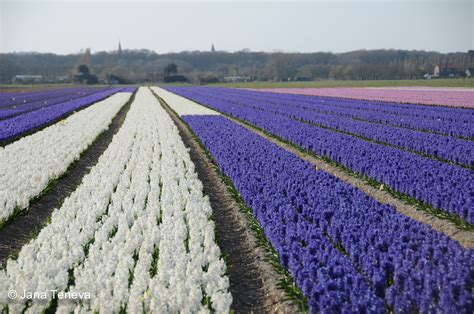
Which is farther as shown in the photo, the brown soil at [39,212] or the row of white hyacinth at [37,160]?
the row of white hyacinth at [37,160]

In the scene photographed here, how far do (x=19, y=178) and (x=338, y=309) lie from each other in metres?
8.84

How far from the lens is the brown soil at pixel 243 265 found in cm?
557

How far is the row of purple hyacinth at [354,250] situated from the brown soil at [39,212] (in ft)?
13.3

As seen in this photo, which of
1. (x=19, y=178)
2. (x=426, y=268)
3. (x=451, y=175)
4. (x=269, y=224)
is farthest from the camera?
(x=19, y=178)

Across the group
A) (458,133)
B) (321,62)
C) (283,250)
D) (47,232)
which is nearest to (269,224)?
(283,250)

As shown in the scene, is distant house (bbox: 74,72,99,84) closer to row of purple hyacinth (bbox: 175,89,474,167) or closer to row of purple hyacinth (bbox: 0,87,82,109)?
row of purple hyacinth (bbox: 0,87,82,109)

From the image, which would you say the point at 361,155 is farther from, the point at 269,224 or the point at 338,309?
the point at 338,309

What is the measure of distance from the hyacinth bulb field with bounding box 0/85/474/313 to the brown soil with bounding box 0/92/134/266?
0.15 ft

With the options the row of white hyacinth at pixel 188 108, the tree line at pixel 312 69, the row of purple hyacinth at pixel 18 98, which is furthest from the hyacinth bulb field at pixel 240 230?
the tree line at pixel 312 69

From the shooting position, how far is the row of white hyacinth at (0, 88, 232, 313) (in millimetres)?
5000

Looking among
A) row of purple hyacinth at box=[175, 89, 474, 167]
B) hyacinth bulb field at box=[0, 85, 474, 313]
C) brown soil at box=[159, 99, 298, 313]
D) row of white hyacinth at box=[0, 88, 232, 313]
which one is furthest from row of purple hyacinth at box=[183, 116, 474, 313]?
row of purple hyacinth at box=[175, 89, 474, 167]

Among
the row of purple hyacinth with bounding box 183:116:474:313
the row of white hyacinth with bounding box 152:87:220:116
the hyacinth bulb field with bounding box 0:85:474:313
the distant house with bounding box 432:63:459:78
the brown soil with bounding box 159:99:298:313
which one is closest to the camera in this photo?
the row of purple hyacinth with bounding box 183:116:474:313

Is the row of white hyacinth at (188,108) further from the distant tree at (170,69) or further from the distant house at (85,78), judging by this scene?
the distant tree at (170,69)

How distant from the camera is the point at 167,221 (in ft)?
24.7
